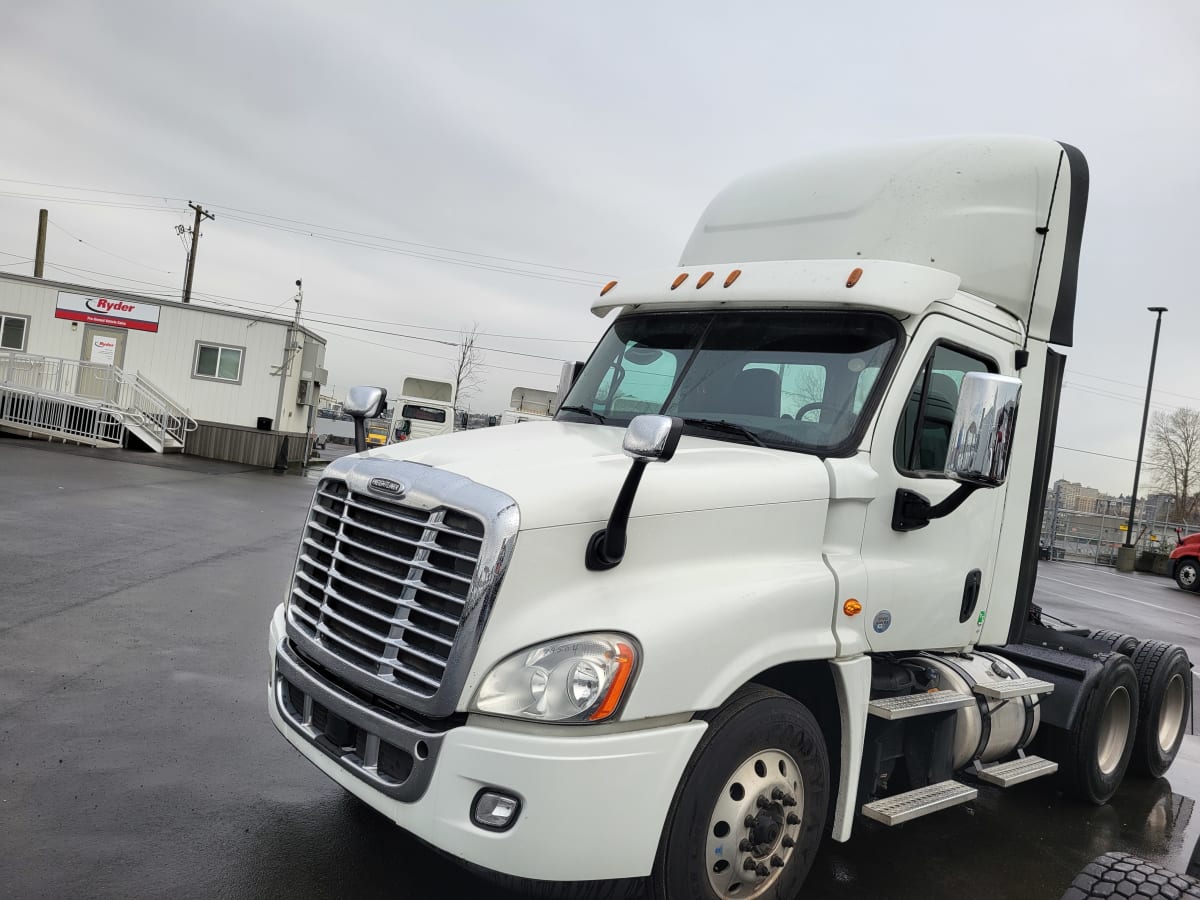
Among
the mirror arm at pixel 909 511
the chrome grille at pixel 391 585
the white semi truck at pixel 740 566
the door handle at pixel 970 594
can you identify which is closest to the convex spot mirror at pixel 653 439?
the white semi truck at pixel 740 566

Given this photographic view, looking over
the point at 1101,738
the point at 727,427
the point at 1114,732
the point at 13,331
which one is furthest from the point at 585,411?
the point at 13,331

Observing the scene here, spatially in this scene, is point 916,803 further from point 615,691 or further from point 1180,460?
point 1180,460

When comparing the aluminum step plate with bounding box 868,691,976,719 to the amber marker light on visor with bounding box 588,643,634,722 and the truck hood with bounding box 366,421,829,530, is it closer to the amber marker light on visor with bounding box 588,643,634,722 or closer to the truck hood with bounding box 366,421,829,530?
the truck hood with bounding box 366,421,829,530

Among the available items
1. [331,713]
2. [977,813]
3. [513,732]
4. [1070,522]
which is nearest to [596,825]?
[513,732]

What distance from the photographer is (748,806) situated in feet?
10.8

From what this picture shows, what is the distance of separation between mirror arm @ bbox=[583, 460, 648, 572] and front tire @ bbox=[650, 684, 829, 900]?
68cm

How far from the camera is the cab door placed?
3887 mm

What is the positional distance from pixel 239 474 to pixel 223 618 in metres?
16.5

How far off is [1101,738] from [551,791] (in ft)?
15.0

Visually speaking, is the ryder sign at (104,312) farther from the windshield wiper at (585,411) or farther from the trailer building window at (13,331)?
the windshield wiper at (585,411)

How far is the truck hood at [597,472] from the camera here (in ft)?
10.1

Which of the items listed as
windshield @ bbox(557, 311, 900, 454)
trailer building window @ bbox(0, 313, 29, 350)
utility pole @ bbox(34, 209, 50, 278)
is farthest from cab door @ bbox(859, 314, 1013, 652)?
utility pole @ bbox(34, 209, 50, 278)

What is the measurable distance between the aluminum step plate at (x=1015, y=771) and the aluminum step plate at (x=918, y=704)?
52cm

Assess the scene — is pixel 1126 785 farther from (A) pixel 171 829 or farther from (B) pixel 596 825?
(A) pixel 171 829
